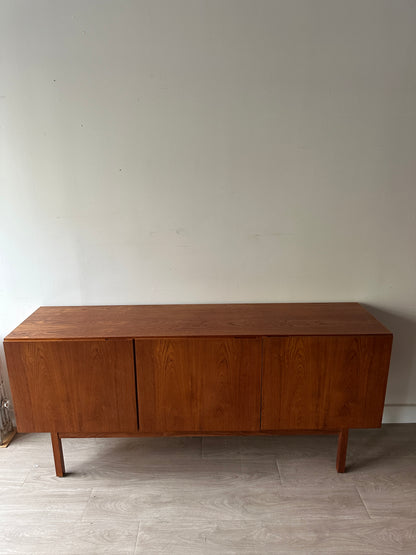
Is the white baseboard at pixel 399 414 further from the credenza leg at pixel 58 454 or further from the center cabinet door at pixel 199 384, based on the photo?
the credenza leg at pixel 58 454

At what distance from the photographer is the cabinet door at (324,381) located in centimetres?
157

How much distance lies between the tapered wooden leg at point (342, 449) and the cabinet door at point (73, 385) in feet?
2.97

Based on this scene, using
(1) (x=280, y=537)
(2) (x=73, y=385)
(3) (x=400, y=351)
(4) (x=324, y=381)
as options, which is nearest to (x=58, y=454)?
(2) (x=73, y=385)

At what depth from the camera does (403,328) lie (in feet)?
6.49

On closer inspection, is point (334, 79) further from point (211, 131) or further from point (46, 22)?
point (46, 22)

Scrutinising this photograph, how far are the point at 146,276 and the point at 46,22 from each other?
118 centimetres

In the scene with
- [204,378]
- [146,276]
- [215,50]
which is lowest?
[204,378]

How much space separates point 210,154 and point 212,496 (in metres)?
1.49

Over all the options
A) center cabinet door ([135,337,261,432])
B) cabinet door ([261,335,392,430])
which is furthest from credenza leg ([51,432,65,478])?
cabinet door ([261,335,392,430])

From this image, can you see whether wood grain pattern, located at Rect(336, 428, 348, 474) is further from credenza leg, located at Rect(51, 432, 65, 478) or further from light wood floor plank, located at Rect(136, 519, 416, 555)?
credenza leg, located at Rect(51, 432, 65, 478)

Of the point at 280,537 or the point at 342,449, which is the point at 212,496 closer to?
the point at 280,537

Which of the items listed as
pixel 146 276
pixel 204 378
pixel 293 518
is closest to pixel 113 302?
pixel 146 276

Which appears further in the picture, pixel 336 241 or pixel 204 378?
pixel 336 241

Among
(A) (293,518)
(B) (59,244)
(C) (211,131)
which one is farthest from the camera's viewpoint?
(B) (59,244)
